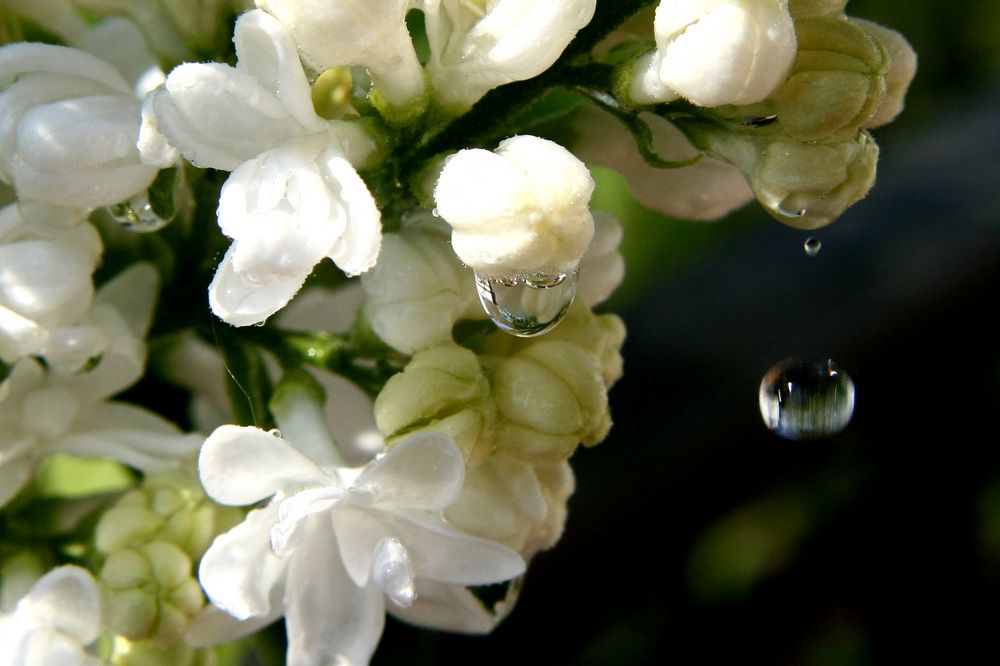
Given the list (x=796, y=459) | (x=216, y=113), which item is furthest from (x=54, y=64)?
(x=796, y=459)

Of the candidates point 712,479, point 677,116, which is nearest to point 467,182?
point 677,116

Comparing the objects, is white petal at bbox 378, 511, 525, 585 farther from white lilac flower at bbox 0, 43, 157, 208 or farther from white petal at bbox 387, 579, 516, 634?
white lilac flower at bbox 0, 43, 157, 208

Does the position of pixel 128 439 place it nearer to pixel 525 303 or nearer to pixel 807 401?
pixel 525 303

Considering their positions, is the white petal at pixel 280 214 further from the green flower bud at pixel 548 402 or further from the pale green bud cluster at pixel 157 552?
the pale green bud cluster at pixel 157 552

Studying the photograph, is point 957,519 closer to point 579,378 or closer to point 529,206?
point 579,378

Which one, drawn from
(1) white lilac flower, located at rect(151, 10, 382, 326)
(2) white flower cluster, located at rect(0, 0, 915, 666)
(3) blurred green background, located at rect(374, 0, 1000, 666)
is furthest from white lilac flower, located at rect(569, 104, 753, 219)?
(3) blurred green background, located at rect(374, 0, 1000, 666)
